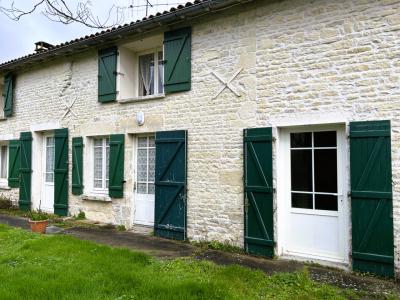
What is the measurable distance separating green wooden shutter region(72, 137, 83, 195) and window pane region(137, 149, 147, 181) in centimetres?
173

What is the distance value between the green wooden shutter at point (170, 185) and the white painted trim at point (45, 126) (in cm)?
370

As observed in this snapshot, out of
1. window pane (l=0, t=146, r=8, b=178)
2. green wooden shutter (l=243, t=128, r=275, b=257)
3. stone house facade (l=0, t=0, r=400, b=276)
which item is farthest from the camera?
window pane (l=0, t=146, r=8, b=178)

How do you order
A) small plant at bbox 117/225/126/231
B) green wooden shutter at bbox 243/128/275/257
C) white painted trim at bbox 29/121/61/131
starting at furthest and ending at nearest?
white painted trim at bbox 29/121/61/131
small plant at bbox 117/225/126/231
green wooden shutter at bbox 243/128/275/257

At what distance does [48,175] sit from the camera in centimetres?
986

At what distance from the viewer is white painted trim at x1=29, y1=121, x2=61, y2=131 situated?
9225mm

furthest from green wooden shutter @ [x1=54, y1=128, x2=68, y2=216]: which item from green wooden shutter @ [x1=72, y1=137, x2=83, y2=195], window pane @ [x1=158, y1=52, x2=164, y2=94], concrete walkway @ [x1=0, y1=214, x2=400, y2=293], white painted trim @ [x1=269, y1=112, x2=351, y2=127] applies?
white painted trim @ [x1=269, y1=112, x2=351, y2=127]

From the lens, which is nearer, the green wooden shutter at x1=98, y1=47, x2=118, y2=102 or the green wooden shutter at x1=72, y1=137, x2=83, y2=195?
the green wooden shutter at x1=98, y1=47, x2=118, y2=102

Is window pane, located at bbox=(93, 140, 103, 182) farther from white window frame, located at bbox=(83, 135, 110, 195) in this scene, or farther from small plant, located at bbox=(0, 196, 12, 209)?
small plant, located at bbox=(0, 196, 12, 209)

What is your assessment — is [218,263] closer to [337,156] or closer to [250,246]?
[250,246]

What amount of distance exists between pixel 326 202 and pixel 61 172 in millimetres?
6659

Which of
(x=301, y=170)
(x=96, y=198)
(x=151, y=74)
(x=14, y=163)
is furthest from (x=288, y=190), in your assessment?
(x=14, y=163)

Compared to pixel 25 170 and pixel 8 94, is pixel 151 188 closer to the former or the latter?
pixel 25 170

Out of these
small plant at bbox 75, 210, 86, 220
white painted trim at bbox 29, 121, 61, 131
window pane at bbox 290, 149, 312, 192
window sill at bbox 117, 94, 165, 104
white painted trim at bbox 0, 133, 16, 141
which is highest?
window sill at bbox 117, 94, 165, 104

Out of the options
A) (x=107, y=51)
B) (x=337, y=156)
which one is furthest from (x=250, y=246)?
(x=107, y=51)
